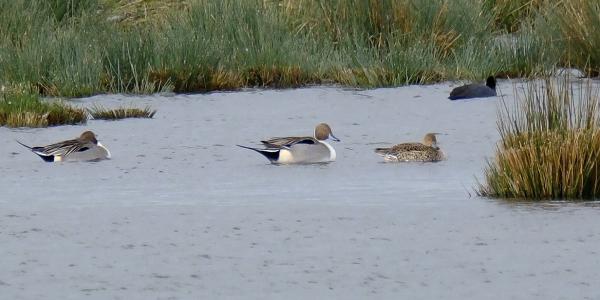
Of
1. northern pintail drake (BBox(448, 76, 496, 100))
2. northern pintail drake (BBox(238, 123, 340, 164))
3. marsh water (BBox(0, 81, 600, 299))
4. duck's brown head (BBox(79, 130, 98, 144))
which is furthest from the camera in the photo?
northern pintail drake (BBox(448, 76, 496, 100))

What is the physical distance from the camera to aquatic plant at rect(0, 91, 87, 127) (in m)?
15.4

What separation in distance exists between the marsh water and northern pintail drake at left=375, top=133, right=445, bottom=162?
0.30 ft

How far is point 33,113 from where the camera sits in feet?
50.9

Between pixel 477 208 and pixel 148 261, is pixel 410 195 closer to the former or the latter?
pixel 477 208

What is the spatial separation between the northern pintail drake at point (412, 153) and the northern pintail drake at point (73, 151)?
239 cm

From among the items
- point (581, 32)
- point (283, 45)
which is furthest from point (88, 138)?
point (581, 32)

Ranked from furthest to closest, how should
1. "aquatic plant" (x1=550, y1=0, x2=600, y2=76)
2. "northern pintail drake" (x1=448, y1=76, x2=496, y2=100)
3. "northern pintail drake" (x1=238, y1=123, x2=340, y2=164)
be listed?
1. "aquatic plant" (x1=550, y1=0, x2=600, y2=76)
2. "northern pintail drake" (x1=448, y1=76, x2=496, y2=100)
3. "northern pintail drake" (x1=238, y1=123, x2=340, y2=164)

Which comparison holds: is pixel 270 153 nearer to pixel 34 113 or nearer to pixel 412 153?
pixel 412 153

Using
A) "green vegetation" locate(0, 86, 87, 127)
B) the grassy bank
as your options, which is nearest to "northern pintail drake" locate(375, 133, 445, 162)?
"green vegetation" locate(0, 86, 87, 127)

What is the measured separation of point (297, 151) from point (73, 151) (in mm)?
1919

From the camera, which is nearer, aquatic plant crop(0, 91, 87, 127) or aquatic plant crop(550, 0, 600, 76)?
aquatic plant crop(0, 91, 87, 127)

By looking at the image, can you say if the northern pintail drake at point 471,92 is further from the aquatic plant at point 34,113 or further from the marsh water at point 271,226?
the aquatic plant at point 34,113

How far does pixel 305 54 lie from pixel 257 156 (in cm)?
593

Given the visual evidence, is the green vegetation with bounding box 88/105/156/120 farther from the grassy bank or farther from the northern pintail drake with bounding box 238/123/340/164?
the northern pintail drake with bounding box 238/123/340/164
